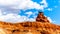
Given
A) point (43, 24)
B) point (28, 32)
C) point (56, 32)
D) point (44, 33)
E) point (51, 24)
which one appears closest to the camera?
point (28, 32)

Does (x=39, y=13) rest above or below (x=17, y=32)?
above

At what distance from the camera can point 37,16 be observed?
88125 mm

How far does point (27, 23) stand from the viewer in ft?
269

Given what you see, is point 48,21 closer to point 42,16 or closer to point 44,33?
point 42,16

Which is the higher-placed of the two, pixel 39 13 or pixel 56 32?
pixel 39 13

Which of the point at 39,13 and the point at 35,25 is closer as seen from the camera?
the point at 35,25

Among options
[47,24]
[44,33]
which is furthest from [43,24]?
[44,33]

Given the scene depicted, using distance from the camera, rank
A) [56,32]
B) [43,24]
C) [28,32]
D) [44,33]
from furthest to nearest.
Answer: [43,24]
[56,32]
[44,33]
[28,32]

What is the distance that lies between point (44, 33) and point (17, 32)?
927 centimetres

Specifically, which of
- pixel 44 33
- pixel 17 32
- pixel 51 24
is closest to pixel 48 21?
pixel 51 24

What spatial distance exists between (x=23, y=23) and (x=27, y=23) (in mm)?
2465

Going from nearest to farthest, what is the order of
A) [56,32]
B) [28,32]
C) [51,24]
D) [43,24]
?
1. [28,32]
2. [56,32]
3. [43,24]
4. [51,24]

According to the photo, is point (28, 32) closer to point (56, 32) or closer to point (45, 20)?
point (56, 32)

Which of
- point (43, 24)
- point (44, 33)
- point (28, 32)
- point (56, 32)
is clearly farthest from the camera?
point (43, 24)
